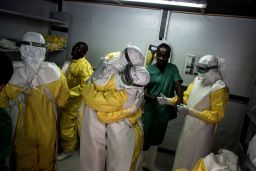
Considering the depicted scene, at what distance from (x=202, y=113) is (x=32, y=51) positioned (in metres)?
1.57

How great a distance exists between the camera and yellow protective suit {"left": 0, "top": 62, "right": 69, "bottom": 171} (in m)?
1.70

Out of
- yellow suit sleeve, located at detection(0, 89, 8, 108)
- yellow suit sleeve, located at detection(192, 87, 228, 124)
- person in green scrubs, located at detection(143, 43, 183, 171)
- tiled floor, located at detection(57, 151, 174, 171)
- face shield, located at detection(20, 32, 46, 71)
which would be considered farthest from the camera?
tiled floor, located at detection(57, 151, 174, 171)

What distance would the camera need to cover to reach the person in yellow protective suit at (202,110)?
202 cm

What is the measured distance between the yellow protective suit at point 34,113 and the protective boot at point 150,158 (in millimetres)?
1153

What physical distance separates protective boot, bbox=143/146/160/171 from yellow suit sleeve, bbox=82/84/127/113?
1.25m

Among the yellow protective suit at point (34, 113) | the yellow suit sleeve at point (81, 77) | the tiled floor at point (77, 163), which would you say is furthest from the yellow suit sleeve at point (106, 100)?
the tiled floor at point (77, 163)

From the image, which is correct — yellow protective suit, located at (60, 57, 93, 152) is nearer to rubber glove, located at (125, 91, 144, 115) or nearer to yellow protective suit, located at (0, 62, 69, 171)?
yellow protective suit, located at (0, 62, 69, 171)

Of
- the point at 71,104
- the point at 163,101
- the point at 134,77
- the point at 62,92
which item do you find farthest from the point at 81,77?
the point at 134,77

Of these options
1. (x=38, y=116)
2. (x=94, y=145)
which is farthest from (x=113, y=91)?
(x=38, y=116)

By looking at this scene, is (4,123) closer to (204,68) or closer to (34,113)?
(34,113)

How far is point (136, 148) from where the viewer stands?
161 cm

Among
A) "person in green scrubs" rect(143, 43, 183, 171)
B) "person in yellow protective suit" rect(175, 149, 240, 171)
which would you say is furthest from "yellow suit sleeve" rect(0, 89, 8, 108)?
"person in yellow protective suit" rect(175, 149, 240, 171)

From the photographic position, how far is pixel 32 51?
1.80m

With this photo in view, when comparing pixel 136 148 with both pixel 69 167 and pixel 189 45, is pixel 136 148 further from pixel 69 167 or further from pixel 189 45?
pixel 189 45
